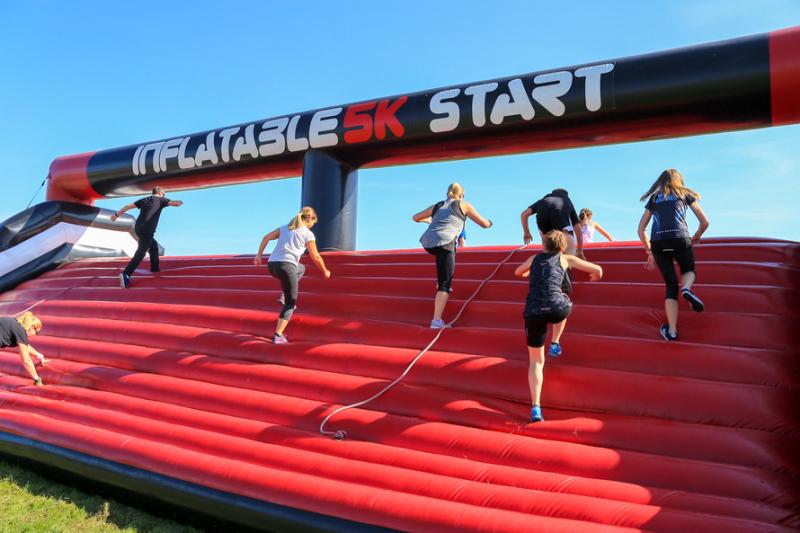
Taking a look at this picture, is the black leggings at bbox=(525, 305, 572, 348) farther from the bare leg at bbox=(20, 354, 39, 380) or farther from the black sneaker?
the bare leg at bbox=(20, 354, 39, 380)

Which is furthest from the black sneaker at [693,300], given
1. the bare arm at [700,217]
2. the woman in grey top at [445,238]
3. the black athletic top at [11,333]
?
the black athletic top at [11,333]

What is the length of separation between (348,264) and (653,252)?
3190mm

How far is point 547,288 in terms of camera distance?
3158 millimetres

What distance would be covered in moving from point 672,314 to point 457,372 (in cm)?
→ 140

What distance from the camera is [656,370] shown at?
3225mm

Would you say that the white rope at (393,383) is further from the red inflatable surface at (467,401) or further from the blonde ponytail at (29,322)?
the blonde ponytail at (29,322)

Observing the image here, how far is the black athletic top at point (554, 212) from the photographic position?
4410mm

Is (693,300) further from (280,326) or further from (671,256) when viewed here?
(280,326)

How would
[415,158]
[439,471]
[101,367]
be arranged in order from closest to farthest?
[439,471], [101,367], [415,158]

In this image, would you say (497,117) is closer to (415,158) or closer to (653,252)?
(415,158)

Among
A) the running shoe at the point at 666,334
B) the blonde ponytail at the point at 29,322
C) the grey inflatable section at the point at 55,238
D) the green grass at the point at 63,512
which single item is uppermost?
the grey inflatable section at the point at 55,238

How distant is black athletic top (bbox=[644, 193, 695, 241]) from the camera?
3.57 meters

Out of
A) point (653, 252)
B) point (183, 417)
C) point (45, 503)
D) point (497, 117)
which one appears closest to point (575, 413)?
point (653, 252)

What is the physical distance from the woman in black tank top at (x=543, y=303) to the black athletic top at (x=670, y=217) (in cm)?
69
